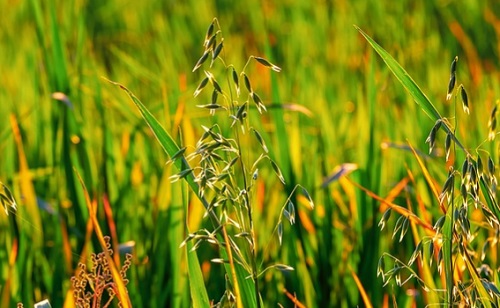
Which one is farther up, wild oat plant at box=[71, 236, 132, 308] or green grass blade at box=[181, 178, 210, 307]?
wild oat plant at box=[71, 236, 132, 308]

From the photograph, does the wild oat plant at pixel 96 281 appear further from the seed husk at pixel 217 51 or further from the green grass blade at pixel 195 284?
the seed husk at pixel 217 51

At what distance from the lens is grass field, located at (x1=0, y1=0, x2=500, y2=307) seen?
107 centimetres

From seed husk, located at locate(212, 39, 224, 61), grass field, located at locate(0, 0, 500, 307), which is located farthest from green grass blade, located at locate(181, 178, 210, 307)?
seed husk, located at locate(212, 39, 224, 61)

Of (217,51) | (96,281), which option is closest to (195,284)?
(96,281)

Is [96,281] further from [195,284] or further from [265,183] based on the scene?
[265,183]

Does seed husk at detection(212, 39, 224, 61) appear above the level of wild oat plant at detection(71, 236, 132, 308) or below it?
above

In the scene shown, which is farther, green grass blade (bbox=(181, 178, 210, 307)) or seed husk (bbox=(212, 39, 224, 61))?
green grass blade (bbox=(181, 178, 210, 307))

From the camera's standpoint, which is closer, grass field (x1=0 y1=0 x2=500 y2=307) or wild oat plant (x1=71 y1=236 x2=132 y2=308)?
wild oat plant (x1=71 y1=236 x2=132 y2=308)

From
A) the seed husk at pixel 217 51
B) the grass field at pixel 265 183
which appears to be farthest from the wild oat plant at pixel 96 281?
the seed husk at pixel 217 51

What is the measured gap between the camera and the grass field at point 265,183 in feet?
3.50

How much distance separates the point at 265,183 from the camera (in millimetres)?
1943

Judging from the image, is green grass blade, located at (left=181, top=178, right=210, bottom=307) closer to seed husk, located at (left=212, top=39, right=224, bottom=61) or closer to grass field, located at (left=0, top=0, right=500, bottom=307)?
grass field, located at (left=0, top=0, right=500, bottom=307)

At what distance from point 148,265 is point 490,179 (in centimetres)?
70

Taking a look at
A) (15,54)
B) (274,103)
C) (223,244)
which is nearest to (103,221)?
(274,103)
